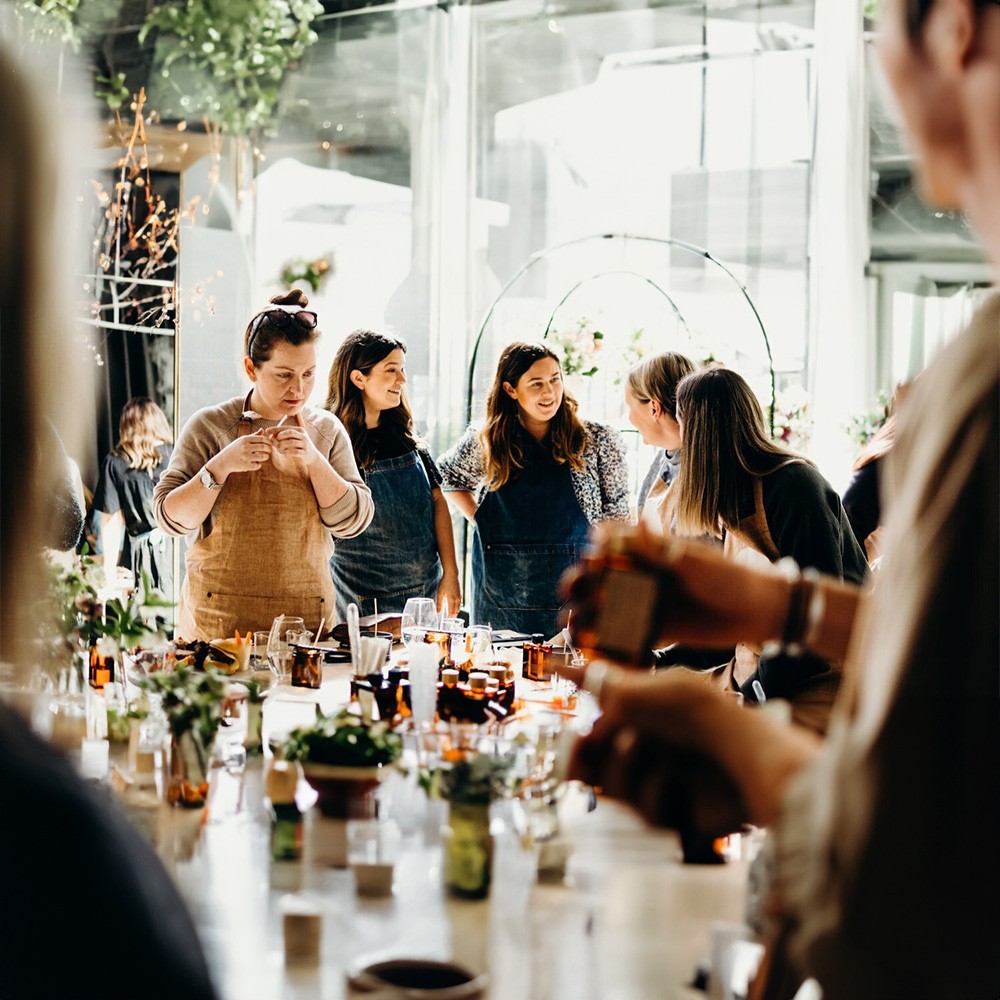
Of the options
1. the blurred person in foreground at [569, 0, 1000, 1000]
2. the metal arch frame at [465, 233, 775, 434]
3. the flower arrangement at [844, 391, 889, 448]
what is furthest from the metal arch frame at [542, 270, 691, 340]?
the blurred person in foreground at [569, 0, 1000, 1000]

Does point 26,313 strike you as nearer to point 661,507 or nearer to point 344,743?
point 344,743

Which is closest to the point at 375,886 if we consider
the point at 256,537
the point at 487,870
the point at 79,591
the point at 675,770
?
the point at 487,870

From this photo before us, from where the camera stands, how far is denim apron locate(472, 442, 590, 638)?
434 centimetres

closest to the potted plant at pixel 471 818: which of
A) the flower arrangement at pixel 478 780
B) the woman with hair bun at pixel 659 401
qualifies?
the flower arrangement at pixel 478 780

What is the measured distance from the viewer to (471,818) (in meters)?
1.54

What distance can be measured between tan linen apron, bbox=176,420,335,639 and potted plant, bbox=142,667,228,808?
Answer: 135cm

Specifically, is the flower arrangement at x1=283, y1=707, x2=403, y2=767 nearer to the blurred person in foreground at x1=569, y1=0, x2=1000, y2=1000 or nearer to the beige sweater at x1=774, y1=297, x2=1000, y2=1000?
the blurred person in foreground at x1=569, y1=0, x2=1000, y2=1000

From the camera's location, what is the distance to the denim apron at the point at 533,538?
14.2ft

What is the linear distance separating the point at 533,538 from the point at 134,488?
2356 millimetres

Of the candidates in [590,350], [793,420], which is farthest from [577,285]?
[793,420]

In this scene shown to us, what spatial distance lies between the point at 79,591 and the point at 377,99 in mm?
5170

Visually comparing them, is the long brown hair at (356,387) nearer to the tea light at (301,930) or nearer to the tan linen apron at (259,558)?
the tan linen apron at (259,558)

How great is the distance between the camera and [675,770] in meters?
0.96

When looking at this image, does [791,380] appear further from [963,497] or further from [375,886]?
[963,497]
